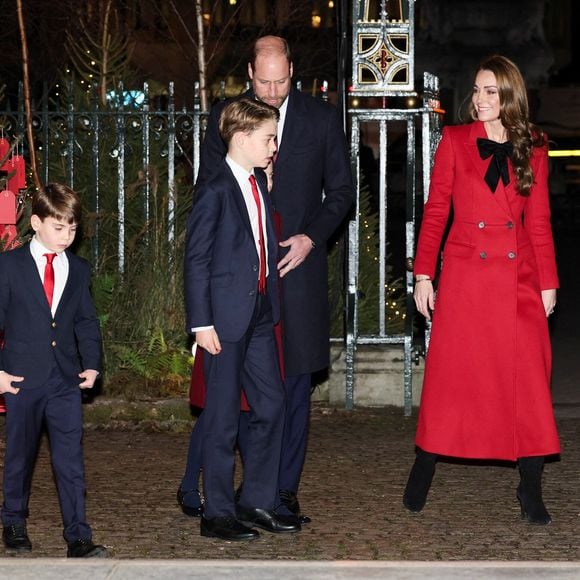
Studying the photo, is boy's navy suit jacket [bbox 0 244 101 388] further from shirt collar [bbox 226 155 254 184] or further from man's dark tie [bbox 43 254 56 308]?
shirt collar [bbox 226 155 254 184]

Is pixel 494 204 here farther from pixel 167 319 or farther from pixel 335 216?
pixel 167 319

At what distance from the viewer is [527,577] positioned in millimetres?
4934

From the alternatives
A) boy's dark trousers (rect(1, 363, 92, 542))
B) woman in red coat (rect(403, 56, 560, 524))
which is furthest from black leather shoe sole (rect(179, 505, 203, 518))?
woman in red coat (rect(403, 56, 560, 524))

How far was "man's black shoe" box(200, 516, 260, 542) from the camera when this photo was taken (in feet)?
19.2

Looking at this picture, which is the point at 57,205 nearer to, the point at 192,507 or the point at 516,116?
the point at 192,507

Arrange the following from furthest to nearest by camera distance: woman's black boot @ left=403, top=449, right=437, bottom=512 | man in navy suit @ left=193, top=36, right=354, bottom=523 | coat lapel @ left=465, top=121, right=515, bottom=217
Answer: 1. woman's black boot @ left=403, top=449, right=437, bottom=512
2. man in navy suit @ left=193, top=36, right=354, bottom=523
3. coat lapel @ left=465, top=121, right=515, bottom=217

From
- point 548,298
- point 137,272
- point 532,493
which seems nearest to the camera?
point 532,493

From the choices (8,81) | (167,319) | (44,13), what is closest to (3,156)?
(167,319)

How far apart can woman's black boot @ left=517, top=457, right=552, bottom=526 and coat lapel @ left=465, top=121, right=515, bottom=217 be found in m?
1.14

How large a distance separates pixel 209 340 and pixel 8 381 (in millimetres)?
824

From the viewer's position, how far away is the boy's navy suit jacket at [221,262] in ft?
18.6

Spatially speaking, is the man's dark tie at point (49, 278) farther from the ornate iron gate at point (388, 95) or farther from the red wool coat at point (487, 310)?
the ornate iron gate at point (388, 95)

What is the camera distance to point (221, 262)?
5.72 meters

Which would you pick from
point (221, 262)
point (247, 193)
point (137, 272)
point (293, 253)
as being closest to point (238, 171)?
point (247, 193)
